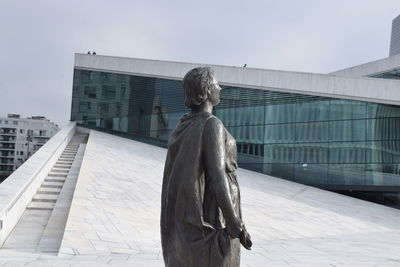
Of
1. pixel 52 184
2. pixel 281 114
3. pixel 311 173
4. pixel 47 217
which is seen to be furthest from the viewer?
pixel 281 114

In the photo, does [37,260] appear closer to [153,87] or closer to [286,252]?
[286,252]

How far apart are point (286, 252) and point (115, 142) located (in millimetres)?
16100

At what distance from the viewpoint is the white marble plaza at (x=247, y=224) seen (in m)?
6.44

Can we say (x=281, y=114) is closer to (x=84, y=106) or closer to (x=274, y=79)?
(x=274, y=79)

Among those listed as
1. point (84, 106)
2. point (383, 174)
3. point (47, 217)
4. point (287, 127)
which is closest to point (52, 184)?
point (47, 217)

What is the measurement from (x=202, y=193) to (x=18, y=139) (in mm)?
91694

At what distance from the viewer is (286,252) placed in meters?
7.57

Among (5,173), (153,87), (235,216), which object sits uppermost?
(153,87)

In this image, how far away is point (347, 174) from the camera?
1916 cm

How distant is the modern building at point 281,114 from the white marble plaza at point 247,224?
6.58ft

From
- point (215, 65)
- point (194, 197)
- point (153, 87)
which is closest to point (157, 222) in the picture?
point (194, 197)

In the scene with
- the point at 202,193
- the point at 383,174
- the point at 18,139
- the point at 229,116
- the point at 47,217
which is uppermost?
the point at 229,116

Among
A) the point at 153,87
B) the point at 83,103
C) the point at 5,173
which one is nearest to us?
the point at 153,87

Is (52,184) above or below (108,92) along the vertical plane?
below
